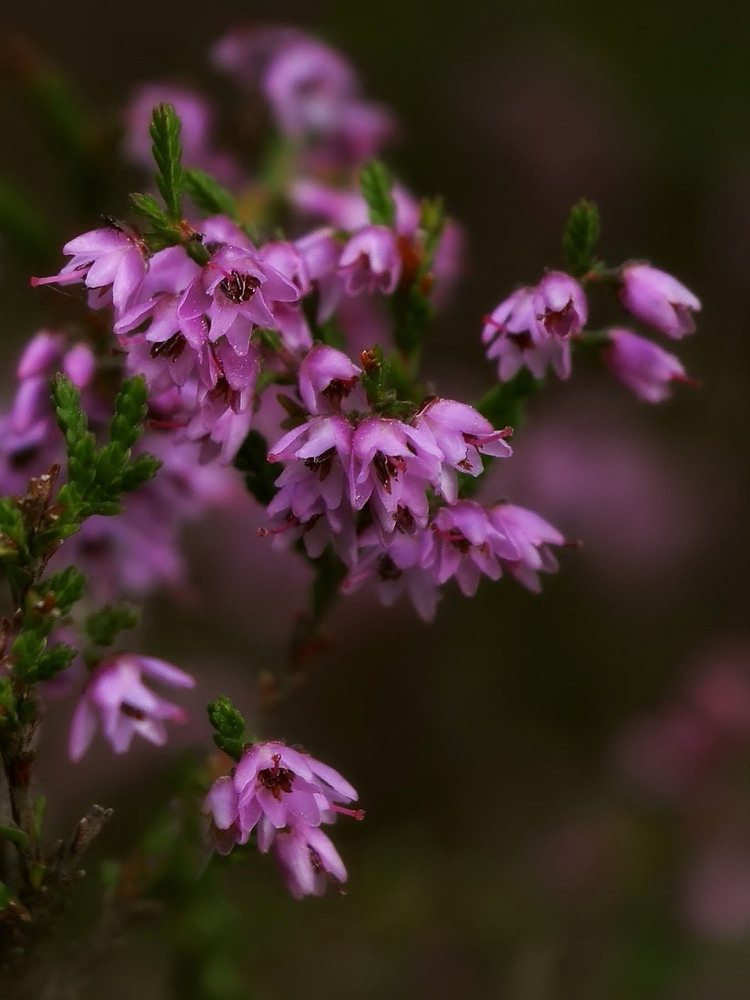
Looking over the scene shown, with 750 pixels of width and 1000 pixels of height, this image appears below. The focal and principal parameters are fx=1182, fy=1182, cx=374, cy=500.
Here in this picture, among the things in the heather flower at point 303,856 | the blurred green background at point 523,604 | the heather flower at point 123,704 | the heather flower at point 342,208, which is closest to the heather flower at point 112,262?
the heather flower at point 123,704

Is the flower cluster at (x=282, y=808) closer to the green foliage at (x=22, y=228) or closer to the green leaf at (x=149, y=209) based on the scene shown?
the green leaf at (x=149, y=209)

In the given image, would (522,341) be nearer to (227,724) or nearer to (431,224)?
(431,224)

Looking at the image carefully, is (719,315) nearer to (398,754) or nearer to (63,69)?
(398,754)

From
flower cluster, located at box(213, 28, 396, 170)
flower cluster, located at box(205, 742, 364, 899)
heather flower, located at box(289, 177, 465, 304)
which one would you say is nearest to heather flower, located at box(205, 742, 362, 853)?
flower cluster, located at box(205, 742, 364, 899)

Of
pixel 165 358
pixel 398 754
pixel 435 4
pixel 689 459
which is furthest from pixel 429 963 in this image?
pixel 435 4

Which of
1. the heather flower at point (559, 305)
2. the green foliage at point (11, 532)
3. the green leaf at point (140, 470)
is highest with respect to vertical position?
the heather flower at point (559, 305)

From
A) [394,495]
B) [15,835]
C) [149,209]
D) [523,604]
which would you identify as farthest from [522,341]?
[523,604]
